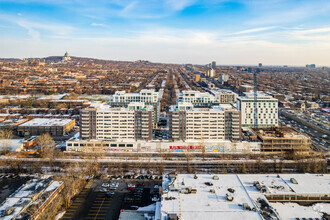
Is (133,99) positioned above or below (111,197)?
above

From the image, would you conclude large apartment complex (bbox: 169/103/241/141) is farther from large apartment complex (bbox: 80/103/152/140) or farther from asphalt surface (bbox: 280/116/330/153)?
asphalt surface (bbox: 280/116/330/153)

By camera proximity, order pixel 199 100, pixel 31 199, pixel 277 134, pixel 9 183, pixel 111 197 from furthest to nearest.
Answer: pixel 199 100 → pixel 277 134 → pixel 9 183 → pixel 111 197 → pixel 31 199

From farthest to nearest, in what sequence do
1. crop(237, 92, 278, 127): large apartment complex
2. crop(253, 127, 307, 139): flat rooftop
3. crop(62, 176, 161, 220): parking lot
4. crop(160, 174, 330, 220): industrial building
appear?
crop(237, 92, 278, 127): large apartment complex
crop(253, 127, 307, 139): flat rooftop
crop(62, 176, 161, 220): parking lot
crop(160, 174, 330, 220): industrial building

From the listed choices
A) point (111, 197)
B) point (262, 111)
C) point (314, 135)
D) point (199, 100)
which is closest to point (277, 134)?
point (262, 111)

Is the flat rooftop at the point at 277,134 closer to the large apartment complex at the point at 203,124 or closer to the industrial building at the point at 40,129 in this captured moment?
the large apartment complex at the point at 203,124

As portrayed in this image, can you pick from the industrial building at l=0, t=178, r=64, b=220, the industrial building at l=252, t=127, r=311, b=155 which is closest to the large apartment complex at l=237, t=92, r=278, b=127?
the industrial building at l=252, t=127, r=311, b=155

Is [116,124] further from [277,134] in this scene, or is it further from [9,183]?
[277,134]
